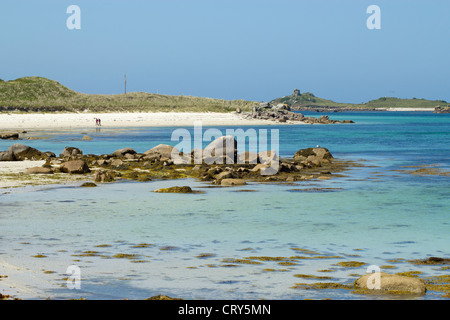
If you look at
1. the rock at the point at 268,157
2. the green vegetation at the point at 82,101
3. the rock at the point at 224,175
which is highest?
the green vegetation at the point at 82,101

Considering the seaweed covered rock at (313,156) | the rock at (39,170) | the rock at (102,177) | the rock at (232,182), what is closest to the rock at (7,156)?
the rock at (39,170)

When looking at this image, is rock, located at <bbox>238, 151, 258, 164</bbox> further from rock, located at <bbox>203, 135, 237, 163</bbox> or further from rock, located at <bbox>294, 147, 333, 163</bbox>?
rock, located at <bbox>294, 147, 333, 163</bbox>

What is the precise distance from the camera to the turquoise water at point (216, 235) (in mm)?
9469

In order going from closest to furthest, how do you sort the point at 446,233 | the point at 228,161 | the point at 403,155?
the point at 446,233, the point at 228,161, the point at 403,155

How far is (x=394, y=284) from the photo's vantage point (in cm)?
900

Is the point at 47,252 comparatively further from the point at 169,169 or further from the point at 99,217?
the point at 169,169

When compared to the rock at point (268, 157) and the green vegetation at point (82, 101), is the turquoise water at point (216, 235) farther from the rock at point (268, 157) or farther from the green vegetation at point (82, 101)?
the green vegetation at point (82, 101)

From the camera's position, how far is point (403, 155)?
3853 centimetres

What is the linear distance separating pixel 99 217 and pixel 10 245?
367cm

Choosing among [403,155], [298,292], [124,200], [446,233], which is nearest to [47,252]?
[298,292]

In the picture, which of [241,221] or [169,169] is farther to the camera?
[169,169]

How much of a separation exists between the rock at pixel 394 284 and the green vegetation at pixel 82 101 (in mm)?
91836

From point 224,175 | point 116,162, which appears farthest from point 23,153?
point 224,175

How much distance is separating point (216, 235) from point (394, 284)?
5.17 meters
